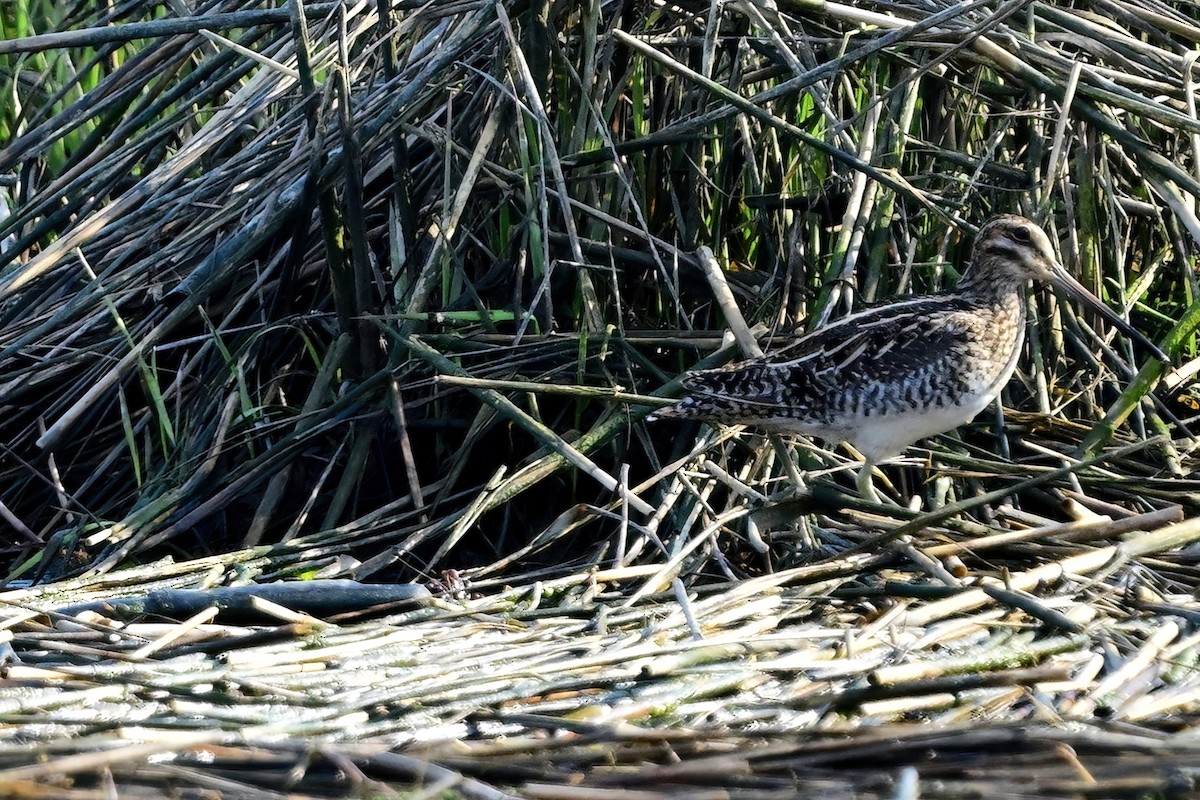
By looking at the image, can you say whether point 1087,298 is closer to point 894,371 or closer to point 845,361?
point 894,371

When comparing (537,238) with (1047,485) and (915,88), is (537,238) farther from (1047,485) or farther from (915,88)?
(1047,485)

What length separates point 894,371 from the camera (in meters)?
4.68

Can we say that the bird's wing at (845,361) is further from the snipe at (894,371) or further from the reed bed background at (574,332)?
the reed bed background at (574,332)

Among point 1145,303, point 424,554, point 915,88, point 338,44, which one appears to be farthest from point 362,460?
point 1145,303

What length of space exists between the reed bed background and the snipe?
0.16 m

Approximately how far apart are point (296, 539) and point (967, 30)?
8.27ft

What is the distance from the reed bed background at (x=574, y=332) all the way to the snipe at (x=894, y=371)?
0.16m

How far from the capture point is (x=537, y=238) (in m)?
4.93

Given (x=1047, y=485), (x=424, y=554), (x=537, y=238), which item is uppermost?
(x=537, y=238)

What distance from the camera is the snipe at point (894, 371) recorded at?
452 cm

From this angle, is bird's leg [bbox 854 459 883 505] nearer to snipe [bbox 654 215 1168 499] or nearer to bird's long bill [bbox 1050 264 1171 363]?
snipe [bbox 654 215 1168 499]

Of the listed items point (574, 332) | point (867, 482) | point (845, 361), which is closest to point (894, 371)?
point (845, 361)

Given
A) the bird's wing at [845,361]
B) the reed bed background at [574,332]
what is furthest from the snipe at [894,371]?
the reed bed background at [574,332]

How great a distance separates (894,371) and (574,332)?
3.44 feet
